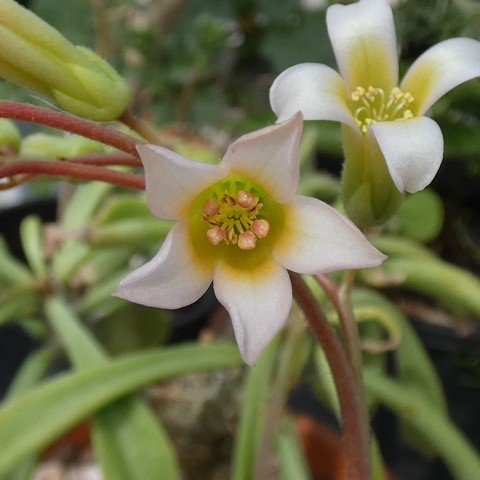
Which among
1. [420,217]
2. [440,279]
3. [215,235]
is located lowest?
[420,217]

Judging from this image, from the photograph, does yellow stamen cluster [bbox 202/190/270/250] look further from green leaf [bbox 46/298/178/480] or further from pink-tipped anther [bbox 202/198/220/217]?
green leaf [bbox 46/298/178/480]

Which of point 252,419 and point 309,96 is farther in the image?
point 252,419

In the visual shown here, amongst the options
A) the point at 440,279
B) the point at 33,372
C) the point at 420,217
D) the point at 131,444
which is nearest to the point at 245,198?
the point at 131,444

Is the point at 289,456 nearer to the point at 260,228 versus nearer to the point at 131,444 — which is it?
the point at 131,444

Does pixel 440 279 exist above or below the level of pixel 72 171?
below

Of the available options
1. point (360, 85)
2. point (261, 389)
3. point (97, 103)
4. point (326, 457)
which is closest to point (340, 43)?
point (360, 85)
